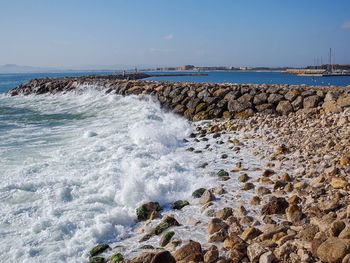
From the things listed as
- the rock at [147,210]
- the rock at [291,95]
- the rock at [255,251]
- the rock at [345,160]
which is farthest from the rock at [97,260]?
the rock at [291,95]

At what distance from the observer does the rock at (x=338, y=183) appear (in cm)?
493

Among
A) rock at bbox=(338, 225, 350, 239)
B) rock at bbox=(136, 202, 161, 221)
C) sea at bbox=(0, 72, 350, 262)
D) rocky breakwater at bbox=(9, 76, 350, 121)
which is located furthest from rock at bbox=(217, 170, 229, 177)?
rocky breakwater at bbox=(9, 76, 350, 121)

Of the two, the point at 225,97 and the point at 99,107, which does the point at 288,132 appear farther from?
the point at 99,107

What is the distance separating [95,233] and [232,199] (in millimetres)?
1951

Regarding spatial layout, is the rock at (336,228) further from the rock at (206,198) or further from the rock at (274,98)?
the rock at (274,98)

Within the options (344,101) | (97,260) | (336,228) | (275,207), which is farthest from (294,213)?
(344,101)

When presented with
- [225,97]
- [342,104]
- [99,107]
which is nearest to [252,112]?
[225,97]

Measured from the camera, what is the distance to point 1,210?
5535mm

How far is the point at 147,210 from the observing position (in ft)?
Result: 17.8

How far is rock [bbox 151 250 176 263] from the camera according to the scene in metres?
3.90

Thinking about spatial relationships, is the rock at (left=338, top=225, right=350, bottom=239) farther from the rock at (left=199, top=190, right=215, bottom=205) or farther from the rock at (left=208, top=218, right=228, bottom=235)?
the rock at (left=199, top=190, right=215, bottom=205)

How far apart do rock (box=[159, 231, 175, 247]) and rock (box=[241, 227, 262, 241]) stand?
87cm

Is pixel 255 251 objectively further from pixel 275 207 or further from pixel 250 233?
pixel 275 207

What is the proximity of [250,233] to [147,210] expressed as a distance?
1745 millimetres
